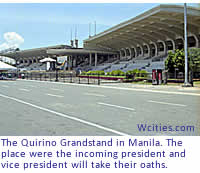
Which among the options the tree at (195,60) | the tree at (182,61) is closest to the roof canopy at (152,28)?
the tree at (182,61)

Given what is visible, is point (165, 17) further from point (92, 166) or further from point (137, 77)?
point (92, 166)

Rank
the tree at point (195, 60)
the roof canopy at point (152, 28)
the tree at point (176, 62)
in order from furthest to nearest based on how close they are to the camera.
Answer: the roof canopy at point (152, 28)
the tree at point (176, 62)
the tree at point (195, 60)

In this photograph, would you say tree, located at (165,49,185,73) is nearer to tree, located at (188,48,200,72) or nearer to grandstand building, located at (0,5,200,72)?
tree, located at (188,48,200,72)

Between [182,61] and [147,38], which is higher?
[147,38]

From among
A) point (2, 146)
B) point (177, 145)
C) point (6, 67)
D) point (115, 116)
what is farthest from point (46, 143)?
point (6, 67)

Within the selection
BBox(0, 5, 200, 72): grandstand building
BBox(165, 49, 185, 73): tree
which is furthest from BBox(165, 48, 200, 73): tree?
BBox(0, 5, 200, 72): grandstand building

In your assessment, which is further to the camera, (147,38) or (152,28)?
(147,38)

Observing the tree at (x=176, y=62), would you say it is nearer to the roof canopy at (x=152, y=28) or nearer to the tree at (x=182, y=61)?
the tree at (x=182, y=61)

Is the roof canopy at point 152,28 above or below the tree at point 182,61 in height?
above

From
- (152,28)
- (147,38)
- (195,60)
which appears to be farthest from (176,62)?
(147,38)

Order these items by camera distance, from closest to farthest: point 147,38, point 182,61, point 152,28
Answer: point 182,61 < point 152,28 < point 147,38

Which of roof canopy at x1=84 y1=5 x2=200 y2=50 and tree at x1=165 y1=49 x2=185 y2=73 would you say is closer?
tree at x1=165 y1=49 x2=185 y2=73

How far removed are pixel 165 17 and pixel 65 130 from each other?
44.8 m

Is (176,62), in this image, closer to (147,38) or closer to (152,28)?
(152,28)
